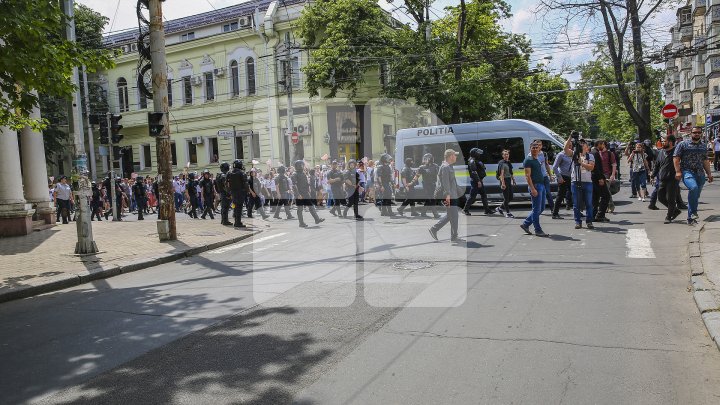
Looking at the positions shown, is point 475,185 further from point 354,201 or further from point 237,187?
point 237,187

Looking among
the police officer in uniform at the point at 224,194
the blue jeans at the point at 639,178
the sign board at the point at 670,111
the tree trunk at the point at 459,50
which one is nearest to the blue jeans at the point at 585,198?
the blue jeans at the point at 639,178

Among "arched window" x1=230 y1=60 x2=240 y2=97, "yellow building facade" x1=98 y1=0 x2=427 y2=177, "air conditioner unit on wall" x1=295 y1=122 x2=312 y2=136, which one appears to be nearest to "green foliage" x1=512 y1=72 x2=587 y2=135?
"yellow building facade" x1=98 y1=0 x2=427 y2=177

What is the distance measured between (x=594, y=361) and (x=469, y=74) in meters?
27.3

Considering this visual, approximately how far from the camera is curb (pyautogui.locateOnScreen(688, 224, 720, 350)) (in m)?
4.89

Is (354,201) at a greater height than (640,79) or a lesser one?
lesser

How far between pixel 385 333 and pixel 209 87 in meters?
36.4

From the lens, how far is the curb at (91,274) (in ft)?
26.7

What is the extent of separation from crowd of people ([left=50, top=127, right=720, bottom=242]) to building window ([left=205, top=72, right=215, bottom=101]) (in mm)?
13697

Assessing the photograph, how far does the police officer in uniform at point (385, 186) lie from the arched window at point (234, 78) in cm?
2257

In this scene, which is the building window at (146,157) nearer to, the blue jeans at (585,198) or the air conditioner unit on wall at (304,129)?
the air conditioner unit on wall at (304,129)

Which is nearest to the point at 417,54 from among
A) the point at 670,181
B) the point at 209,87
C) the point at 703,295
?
the point at 209,87

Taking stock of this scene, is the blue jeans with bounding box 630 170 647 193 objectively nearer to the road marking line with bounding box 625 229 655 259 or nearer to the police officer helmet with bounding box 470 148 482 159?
the police officer helmet with bounding box 470 148 482 159

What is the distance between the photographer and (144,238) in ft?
45.6

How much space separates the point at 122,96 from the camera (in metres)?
42.8
